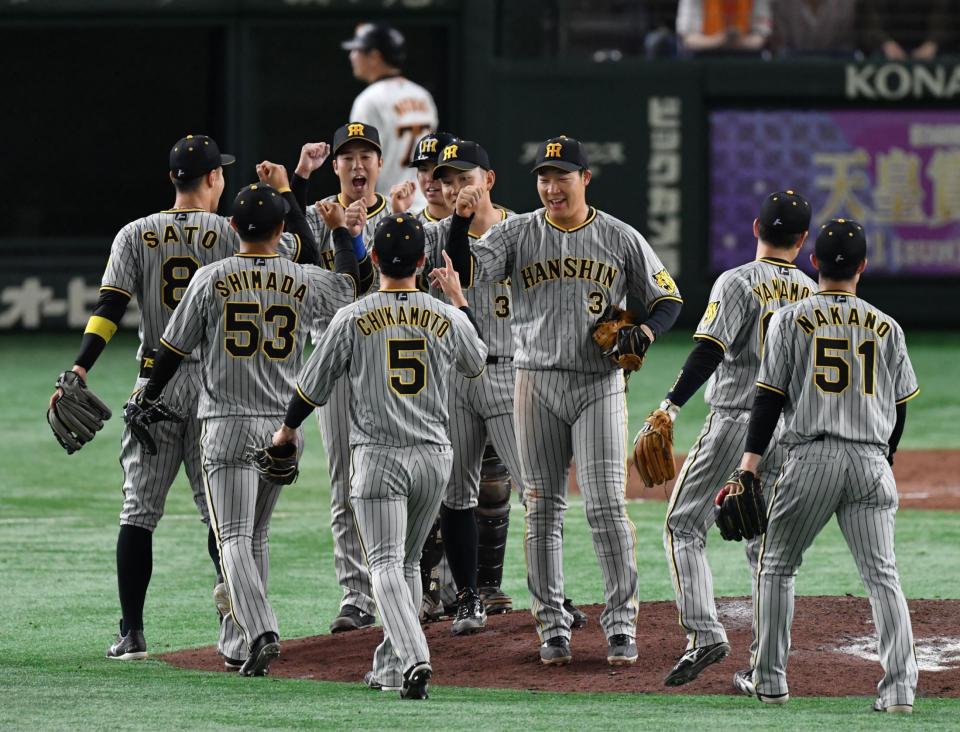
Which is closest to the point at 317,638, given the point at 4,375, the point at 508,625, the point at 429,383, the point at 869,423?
the point at 508,625

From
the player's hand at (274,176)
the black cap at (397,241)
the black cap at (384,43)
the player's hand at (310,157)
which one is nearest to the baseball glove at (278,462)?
the black cap at (397,241)

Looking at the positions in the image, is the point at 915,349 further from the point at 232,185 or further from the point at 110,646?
the point at 110,646

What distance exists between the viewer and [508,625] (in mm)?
7137

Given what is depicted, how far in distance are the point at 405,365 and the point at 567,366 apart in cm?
81

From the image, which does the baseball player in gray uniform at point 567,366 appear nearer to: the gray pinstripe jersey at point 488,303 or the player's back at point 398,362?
the gray pinstripe jersey at point 488,303

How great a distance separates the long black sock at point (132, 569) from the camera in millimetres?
6637

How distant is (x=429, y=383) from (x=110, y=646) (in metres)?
1.75

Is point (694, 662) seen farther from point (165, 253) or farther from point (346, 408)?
point (165, 253)

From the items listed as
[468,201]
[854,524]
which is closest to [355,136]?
[468,201]

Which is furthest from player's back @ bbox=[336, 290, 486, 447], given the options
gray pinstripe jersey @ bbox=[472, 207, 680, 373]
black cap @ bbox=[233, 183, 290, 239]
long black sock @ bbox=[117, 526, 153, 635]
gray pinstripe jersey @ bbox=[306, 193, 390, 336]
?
gray pinstripe jersey @ bbox=[306, 193, 390, 336]

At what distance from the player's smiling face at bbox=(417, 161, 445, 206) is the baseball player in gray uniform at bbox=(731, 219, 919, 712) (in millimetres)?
2091

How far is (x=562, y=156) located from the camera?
6535mm

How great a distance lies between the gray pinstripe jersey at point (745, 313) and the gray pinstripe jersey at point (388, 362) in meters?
0.93

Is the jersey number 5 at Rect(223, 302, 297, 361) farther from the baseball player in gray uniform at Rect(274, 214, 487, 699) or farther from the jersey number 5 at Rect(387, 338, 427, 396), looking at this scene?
the jersey number 5 at Rect(387, 338, 427, 396)
